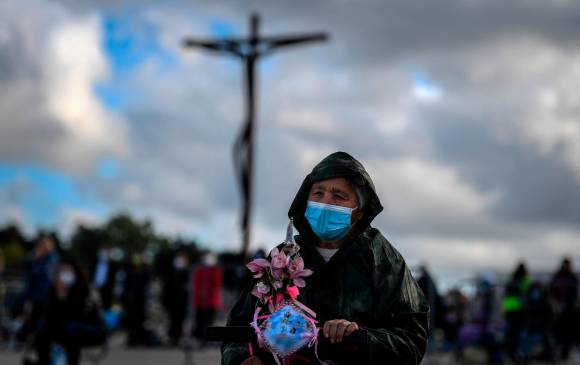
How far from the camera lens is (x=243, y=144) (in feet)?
75.7

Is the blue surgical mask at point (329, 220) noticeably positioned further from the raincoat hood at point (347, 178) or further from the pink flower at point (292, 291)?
the pink flower at point (292, 291)

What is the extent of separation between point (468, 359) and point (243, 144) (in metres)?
7.17

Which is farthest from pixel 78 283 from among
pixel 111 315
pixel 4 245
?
pixel 4 245

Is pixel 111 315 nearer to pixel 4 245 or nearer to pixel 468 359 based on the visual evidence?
pixel 468 359

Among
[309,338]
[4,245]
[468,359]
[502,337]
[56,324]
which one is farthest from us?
[4,245]

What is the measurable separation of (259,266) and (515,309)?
1574cm

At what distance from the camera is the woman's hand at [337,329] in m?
3.98

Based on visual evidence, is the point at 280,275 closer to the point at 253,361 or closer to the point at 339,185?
the point at 253,361

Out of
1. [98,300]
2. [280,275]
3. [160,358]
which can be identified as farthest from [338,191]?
[160,358]

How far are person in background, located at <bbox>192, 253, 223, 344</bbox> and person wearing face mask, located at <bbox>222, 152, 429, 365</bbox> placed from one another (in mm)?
14386

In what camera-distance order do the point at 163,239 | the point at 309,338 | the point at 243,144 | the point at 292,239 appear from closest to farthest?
the point at 309,338, the point at 292,239, the point at 243,144, the point at 163,239

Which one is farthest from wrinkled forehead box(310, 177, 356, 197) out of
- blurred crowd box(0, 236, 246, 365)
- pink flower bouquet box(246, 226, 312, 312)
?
blurred crowd box(0, 236, 246, 365)

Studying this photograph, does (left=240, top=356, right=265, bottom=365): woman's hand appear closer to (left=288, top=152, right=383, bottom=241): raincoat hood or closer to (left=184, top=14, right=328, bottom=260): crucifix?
(left=288, top=152, right=383, bottom=241): raincoat hood

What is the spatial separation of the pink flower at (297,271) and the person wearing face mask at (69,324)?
8861 millimetres
